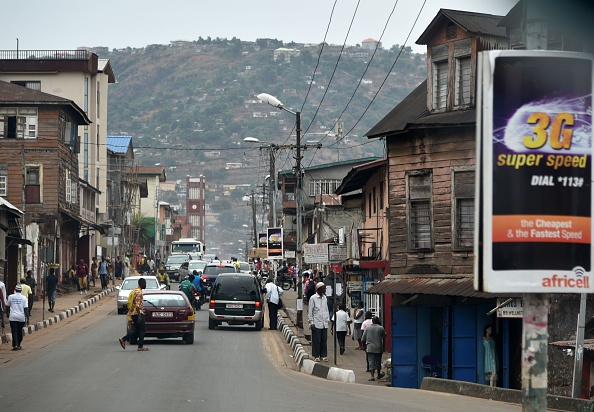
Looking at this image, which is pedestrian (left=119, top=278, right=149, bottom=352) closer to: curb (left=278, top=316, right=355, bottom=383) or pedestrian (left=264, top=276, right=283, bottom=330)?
curb (left=278, top=316, right=355, bottom=383)

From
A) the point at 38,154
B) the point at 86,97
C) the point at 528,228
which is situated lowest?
the point at 528,228

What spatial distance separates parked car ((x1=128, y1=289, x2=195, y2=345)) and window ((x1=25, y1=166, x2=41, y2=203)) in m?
31.0

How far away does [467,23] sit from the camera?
29.7 m

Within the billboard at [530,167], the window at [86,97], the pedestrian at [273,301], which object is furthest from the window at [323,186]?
the billboard at [530,167]

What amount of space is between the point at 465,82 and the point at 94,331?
51.4 feet

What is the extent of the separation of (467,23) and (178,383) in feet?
44.8

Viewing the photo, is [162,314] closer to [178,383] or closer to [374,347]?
[374,347]

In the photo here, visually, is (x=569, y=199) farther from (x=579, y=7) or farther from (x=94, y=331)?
(x=94, y=331)

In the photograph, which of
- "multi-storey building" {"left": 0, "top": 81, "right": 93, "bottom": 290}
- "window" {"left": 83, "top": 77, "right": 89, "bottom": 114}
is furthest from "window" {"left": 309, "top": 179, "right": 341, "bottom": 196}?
"multi-storey building" {"left": 0, "top": 81, "right": 93, "bottom": 290}

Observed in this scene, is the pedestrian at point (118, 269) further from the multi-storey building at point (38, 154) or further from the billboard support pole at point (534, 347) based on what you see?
the billboard support pole at point (534, 347)

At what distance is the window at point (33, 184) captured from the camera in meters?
60.8

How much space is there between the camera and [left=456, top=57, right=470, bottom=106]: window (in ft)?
96.7

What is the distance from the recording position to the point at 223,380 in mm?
21812

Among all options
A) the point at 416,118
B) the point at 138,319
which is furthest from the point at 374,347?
the point at 416,118
